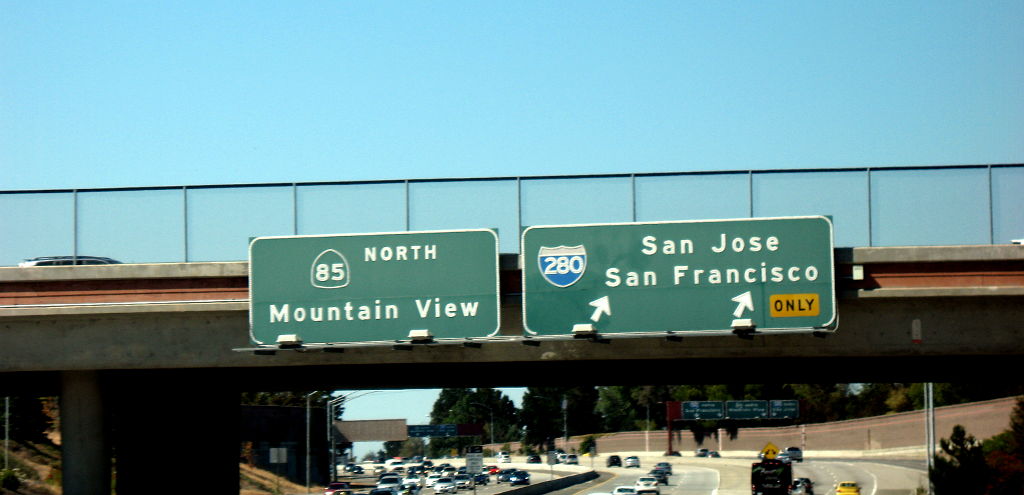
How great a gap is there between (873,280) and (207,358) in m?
13.3

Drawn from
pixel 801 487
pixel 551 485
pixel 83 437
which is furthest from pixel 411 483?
pixel 83 437

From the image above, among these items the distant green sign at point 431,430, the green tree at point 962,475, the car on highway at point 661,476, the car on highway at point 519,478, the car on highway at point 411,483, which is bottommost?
the distant green sign at point 431,430

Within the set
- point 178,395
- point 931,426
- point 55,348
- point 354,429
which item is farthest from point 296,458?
point 55,348

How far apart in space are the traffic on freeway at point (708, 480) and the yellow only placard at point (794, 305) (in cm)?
4419

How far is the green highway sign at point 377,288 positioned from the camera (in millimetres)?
23141

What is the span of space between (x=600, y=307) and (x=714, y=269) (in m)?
2.23

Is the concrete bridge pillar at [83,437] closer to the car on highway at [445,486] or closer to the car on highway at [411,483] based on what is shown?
the car on highway at [411,483]

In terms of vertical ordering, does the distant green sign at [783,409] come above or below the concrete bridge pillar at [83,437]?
below

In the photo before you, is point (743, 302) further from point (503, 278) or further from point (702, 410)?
point (702, 410)

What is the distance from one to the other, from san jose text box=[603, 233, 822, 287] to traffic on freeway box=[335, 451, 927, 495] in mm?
43404

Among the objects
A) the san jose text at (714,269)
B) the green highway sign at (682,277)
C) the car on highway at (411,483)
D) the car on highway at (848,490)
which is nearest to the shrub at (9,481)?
the car on highway at (411,483)

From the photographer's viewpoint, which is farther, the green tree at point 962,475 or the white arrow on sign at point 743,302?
the green tree at point 962,475

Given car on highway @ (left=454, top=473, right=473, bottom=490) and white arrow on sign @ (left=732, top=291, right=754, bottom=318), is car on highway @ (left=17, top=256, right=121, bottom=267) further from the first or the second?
car on highway @ (left=454, top=473, right=473, bottom=490)

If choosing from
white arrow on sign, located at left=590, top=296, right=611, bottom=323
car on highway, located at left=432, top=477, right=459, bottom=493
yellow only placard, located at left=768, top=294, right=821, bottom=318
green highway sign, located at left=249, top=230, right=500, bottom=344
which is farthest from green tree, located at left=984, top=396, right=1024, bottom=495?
car on highway, located at left=432, top=477, right=459, bottom=493
